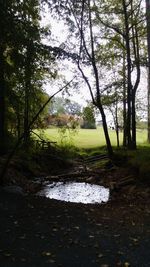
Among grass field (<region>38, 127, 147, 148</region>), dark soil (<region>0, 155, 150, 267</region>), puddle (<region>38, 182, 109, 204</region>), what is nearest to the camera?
dark soil (<region>0, 155, 150, 267</region>)

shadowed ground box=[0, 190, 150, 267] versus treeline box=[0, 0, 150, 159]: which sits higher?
treeline box=[0, 0, 150, 159]

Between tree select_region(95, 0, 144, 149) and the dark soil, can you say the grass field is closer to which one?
tree select_region(95, 0, 144, 149)

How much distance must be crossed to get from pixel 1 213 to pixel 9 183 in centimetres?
391

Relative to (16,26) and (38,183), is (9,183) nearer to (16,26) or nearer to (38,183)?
(38,183)

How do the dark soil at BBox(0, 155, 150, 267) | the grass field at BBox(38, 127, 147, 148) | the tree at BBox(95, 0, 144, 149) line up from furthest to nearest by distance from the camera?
the grass field at BBox(38, 127, 147, 148), the tree at BBox(95, 0, 144, 149), the dark soil at BBox(0, 155, 150, 267)

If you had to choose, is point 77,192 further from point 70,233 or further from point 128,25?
point 128,25

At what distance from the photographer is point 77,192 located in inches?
539

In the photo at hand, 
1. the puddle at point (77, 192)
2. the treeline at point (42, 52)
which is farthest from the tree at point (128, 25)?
the puddle at point (77, 192)

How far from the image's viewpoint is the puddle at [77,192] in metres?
12.5

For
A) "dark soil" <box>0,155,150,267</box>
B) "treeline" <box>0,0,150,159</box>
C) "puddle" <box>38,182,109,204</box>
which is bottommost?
"puddle" <box>38,182,109,204</box>

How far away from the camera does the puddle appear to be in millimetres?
12540

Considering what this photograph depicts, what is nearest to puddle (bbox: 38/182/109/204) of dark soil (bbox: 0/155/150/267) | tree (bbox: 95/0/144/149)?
dark soil (bbox: 0/155/150/267)

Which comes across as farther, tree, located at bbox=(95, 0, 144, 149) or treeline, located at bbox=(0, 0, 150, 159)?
tree, located at bbox=(95, 0, 144, 149)

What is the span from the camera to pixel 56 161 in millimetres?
20406
